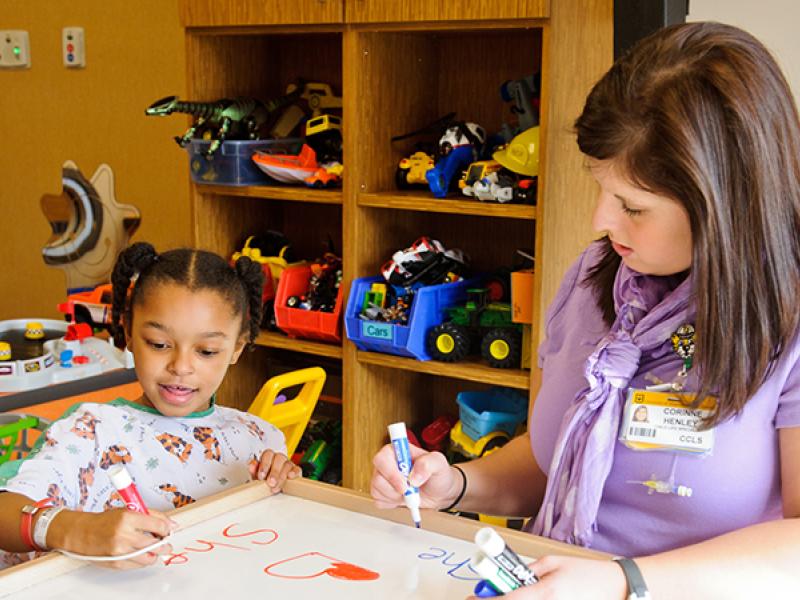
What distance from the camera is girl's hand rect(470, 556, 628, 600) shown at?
0.82 m

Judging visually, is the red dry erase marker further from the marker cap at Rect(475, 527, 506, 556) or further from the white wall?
the white wall

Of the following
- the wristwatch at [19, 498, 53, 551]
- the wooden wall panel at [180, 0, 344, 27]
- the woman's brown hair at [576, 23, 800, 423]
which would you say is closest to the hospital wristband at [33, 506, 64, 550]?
the wristwatch at [19, 498, 53, 551]

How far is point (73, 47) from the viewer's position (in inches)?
136

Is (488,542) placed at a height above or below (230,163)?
below

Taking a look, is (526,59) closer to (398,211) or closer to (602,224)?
(398,211)

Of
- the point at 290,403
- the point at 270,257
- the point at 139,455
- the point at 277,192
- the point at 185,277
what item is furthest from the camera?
the point at 270,257

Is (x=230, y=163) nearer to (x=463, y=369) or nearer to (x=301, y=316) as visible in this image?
(x=301, y=316)

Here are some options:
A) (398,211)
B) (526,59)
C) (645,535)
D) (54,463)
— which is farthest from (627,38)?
(54,463)

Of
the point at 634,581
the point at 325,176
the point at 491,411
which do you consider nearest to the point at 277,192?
the point at 325,176

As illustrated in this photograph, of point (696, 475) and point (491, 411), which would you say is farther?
point (491, 411)

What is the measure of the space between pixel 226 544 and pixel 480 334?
56.8 inches

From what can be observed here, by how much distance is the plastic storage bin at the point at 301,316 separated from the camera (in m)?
2.55

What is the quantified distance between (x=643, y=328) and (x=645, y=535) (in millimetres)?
228

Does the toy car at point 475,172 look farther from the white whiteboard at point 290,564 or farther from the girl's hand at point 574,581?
the girl's hand at point 574,581
